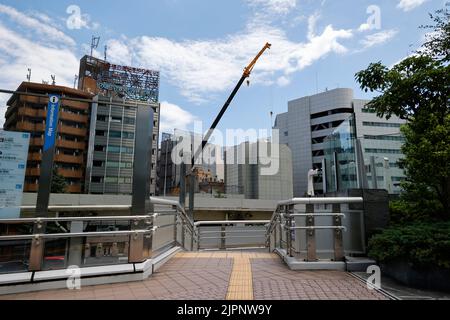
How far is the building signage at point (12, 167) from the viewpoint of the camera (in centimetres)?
410

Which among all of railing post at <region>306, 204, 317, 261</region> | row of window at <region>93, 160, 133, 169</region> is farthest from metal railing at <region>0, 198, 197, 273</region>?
row of window at <region>93, 160, 133, 169</region>

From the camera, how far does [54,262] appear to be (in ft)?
13.0

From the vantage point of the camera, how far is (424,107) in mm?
5461

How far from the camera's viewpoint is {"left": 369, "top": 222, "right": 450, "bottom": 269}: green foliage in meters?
3.62

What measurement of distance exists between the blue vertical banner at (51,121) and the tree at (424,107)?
5560mm

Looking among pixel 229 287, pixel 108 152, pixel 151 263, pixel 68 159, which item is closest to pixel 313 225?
pixel 229 287

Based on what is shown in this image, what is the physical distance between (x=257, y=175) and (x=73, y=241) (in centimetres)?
4506

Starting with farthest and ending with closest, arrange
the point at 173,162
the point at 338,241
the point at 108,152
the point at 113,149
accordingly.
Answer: the point at 173,162, the point at 113,149, the point at 108,152, the point at 338,241

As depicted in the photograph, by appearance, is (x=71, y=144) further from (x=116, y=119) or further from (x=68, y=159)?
(x=116, y=119)

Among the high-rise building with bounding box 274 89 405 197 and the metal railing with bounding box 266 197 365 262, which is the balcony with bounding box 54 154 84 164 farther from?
the metal railing with bounding box 266 197 365 262

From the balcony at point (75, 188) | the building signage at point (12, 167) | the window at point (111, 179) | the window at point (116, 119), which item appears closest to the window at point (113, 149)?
the window at point (116, 119)
